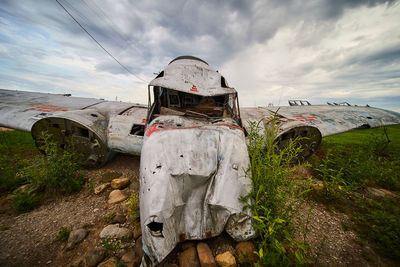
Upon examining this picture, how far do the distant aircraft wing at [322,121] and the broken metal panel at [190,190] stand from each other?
9.01 ft

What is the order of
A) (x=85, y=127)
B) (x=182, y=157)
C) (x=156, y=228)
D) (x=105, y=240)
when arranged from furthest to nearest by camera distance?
(x=85, y=127)
(x=105, y=240)
(x=182, y=157)
(x=156, y=228)

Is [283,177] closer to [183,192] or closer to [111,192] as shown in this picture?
[183,192]

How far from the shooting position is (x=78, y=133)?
153 inches

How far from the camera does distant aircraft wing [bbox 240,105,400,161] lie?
13.4ft

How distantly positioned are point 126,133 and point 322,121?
7.13 metres

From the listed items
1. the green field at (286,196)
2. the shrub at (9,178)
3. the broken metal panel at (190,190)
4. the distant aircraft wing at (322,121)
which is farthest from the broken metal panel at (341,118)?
the shrub at (9,178)

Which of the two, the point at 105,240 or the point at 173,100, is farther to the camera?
the point at 173,100

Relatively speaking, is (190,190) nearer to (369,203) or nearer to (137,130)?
(137,130)

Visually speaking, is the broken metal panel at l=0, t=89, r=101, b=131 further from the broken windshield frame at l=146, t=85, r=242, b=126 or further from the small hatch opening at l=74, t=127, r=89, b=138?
the broken windshield frame at l=146, t=85, r=242, b=126

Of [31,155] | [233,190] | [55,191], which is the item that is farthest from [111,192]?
[31,155]

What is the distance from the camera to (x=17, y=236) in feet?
7.06

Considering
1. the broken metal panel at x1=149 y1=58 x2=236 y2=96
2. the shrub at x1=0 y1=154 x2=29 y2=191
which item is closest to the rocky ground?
the shrub at x1=0 y1=154 x2=29 y2=191

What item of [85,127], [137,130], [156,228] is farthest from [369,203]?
[85,127]

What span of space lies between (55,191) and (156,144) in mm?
3027
